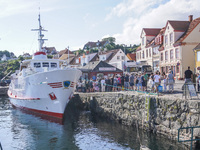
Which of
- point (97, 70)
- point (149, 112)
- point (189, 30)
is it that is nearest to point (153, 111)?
point (149, 112)

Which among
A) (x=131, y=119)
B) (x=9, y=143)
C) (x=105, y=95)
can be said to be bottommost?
(x=9, y=143)

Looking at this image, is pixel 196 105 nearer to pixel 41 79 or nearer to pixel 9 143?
pixel 9 143

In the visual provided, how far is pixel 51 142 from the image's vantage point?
12.4 meters

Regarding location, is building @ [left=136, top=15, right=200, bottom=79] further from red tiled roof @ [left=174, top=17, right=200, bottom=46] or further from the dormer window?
the dormer window

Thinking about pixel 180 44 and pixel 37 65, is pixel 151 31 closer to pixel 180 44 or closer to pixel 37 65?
pixel 180 44

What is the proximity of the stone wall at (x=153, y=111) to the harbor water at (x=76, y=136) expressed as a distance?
0.57 metres

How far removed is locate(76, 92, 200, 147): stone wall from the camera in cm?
1050

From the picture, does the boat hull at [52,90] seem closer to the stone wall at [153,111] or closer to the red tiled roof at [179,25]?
the stone wall at [153,111]

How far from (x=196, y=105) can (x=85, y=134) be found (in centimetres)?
676

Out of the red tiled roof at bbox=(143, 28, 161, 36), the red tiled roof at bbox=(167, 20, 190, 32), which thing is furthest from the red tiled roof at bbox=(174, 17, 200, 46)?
the red tiled roof at bbox=(143, 28, 161, 36)

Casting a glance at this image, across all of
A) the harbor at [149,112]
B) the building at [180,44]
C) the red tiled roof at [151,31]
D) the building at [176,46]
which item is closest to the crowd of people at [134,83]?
the harbor at [149,112]

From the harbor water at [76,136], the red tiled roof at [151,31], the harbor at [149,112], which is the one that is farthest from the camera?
the red tiled roof at [151,31]

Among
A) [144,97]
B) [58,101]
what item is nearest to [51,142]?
[58,101]

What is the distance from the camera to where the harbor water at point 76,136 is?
11406 millimetres
